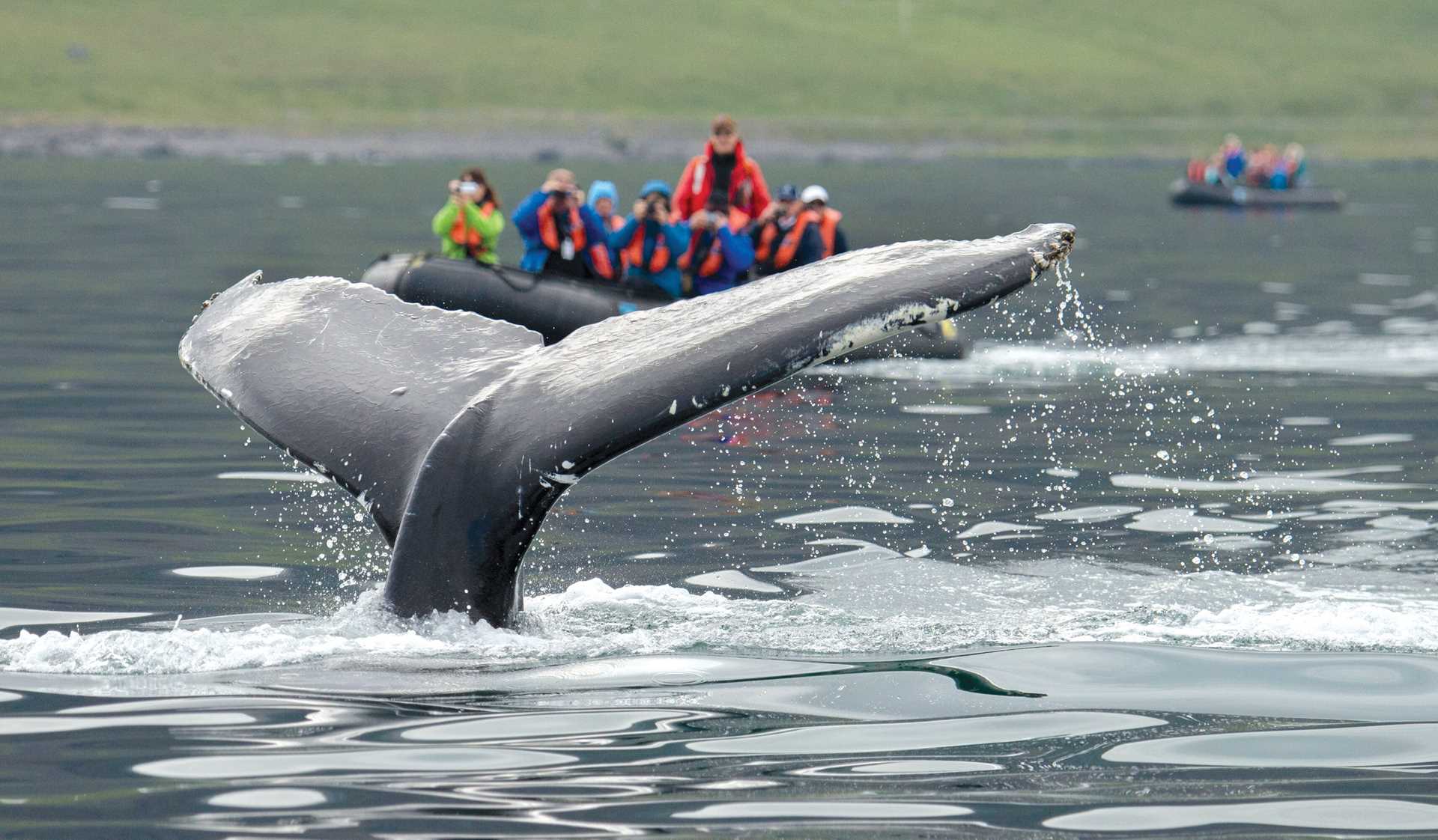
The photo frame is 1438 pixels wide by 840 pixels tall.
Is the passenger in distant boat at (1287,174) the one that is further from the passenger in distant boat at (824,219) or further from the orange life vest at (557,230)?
the orange life vest at (557,230)

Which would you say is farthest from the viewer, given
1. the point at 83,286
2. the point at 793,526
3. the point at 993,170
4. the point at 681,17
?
the point at 681,17

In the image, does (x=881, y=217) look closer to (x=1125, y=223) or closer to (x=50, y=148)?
(x=1125, y=223)

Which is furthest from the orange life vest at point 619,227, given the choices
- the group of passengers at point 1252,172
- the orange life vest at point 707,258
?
the group of passengers at point 1252,172

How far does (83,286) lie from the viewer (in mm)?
26250

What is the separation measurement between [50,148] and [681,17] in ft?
199

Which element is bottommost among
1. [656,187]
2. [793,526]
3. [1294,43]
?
[793,526]

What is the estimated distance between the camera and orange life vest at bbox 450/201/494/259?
22500 mm

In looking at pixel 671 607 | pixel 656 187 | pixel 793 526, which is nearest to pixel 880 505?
pixel 793 526

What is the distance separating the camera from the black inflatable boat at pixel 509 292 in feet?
63.7

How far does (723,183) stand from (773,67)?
11142 centimetres

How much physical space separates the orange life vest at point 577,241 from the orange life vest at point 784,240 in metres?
1.59

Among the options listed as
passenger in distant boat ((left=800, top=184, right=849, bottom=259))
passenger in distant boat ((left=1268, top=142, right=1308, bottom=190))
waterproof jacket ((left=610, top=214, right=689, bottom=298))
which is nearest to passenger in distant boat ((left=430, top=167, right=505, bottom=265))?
waterproof jacket ((left=610, top=214, right=689, bottom=298))

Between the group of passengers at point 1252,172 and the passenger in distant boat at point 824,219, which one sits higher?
the group of passengers at point 1252,172

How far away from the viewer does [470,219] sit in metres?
22.4
